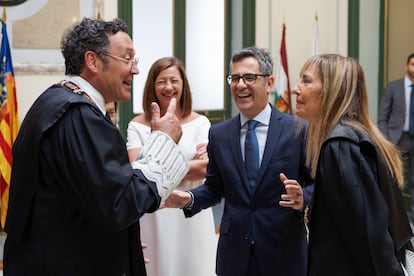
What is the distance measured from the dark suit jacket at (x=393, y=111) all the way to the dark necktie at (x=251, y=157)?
14.0 ft

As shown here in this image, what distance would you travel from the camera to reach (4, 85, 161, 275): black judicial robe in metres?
1.91

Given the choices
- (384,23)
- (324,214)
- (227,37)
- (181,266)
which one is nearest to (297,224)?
(324,214)

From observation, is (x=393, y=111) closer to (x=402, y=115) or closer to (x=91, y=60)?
(x=402, y=115)

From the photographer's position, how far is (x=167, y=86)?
3.65 metres

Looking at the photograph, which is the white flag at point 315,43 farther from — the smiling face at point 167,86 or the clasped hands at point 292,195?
the clasped hands at point 292,195

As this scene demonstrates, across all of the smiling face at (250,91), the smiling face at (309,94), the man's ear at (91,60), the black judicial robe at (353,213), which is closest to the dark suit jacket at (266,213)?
the smiling face at (250,91)

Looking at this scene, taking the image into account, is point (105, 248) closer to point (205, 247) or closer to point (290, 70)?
point (205, 247)

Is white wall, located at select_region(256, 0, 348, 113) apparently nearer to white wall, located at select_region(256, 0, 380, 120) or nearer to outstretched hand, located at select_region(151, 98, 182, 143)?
white wall, located at select_region(256, 0, 380, 120)

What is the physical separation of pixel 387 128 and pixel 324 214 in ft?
16.8

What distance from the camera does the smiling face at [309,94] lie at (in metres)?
2.29

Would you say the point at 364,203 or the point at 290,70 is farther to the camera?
the point at 290,70

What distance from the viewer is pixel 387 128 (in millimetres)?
6969

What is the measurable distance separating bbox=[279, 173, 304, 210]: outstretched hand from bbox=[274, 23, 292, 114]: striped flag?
500cm

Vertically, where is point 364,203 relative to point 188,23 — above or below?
below
